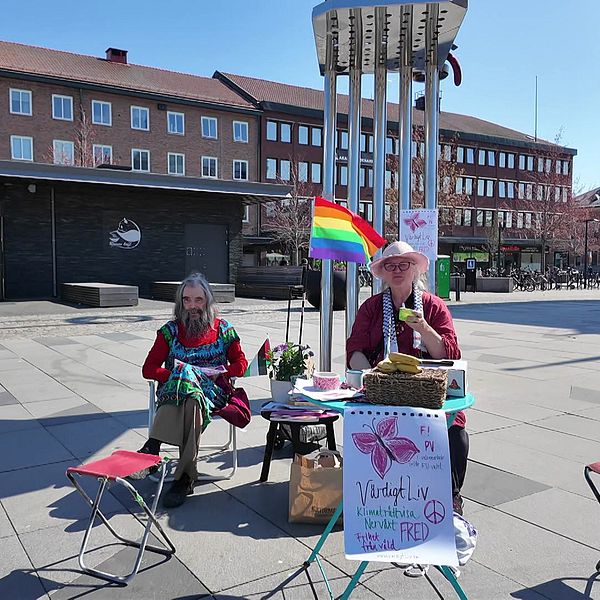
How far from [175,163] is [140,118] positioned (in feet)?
12.5

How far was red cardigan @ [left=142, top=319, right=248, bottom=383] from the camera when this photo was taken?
4.40 m

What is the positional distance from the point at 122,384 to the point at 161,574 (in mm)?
4854

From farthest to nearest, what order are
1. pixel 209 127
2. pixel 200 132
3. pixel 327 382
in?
1. pixel 209 127
2. pixel 200 132
3. pixel 327 382

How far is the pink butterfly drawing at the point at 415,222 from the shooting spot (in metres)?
5.58

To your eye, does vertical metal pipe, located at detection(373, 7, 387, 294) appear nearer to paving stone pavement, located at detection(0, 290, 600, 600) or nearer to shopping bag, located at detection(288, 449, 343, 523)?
paving stone pavement, located at detection(0, 290, 600, 600)

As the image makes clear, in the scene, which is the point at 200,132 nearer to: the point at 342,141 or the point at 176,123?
the point at 176,123

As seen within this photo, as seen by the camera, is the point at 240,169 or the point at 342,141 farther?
the point at 342,141

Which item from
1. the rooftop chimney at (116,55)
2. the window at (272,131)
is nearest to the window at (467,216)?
the window at (272,131)

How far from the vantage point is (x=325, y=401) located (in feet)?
9.68

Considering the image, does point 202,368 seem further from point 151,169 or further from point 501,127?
point 501,127

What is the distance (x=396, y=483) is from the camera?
2.65 metres

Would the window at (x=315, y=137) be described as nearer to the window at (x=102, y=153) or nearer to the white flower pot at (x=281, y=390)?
the window at (x=102, y=153)

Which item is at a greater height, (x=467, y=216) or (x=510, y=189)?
(x=510, y=189)

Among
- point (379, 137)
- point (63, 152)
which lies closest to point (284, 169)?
point (63, 152)
